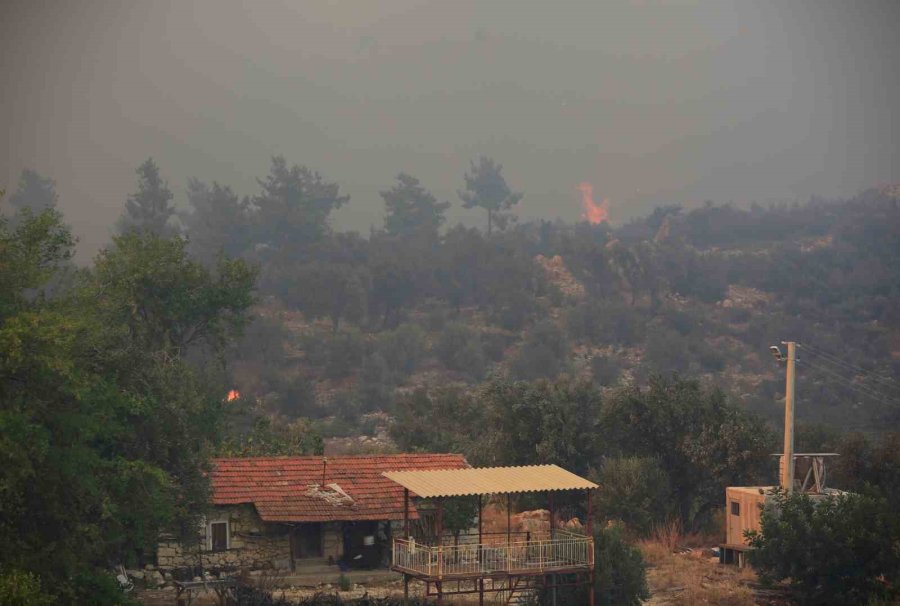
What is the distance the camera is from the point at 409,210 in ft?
445

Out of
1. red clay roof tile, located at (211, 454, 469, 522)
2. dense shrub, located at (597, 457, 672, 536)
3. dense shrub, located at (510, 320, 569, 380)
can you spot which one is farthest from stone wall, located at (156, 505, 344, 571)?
dense shrub, located at (510, 320, 569, 380)

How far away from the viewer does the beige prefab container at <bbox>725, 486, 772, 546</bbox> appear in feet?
122

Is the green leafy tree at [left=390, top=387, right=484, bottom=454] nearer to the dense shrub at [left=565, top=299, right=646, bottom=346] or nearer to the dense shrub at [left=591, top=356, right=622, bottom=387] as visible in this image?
the dense shrub at [left=591, top=356, right=622, bottom=387]

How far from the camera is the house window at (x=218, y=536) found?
113ft

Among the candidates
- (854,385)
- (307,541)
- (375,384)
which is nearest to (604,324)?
(854,385)

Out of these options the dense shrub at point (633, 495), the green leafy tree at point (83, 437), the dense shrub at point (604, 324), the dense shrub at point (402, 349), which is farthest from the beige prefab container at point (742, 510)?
the dense shrub at point (604, 324)

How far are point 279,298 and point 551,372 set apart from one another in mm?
28029

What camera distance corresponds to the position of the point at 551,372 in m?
87.0

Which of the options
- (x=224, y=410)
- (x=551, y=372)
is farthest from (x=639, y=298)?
(x=224, y=410)

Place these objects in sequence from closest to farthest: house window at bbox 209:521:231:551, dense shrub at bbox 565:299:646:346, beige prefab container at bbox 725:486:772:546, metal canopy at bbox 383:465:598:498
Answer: metal canopy at bbox 383:465:598:498
house window at bbox 209:521:231:551
beige prefab container at bbox 725:486:772:546
dense shrub at bbox 565:299:646:346

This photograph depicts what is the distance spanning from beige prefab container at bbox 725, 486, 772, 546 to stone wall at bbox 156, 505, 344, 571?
13078 mm

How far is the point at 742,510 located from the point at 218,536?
16.7m

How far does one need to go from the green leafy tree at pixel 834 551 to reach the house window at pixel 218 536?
15413 millimetres

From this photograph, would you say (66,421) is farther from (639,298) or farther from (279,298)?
(639,298)
